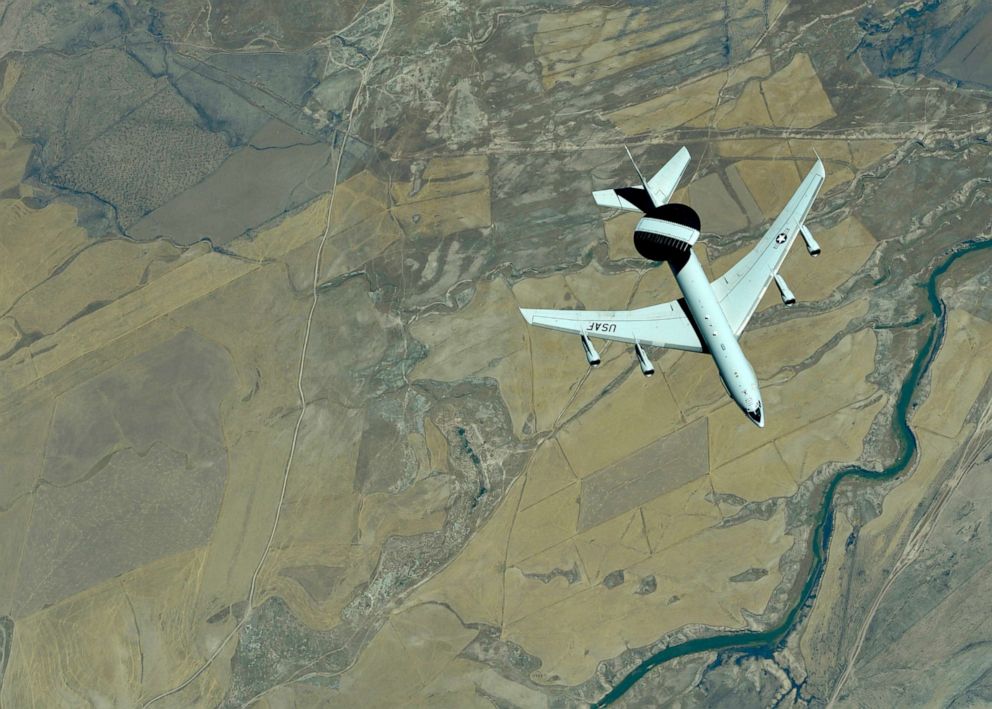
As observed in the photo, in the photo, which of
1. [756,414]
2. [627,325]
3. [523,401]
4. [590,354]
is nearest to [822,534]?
[756,414]

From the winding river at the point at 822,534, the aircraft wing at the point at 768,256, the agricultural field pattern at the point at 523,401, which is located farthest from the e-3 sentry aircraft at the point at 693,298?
the winding river at the point at 822,534

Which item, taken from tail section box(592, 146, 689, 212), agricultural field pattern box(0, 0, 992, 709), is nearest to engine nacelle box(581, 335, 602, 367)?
agricultural field pattern box(0, 0, 992, 709)

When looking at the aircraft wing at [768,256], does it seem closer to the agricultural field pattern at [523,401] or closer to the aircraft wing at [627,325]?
the aircraft wing at [627,325]

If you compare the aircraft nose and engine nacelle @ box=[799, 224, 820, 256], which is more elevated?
engine nacelle @ box=[799, 224, 820, 256]

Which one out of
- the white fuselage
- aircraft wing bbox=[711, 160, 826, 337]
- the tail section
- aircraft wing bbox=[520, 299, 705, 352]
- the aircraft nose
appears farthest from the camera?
the tail section

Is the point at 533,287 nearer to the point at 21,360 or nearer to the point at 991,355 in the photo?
the point at 991,355

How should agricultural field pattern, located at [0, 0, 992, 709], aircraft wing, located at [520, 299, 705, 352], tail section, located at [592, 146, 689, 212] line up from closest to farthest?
aircraft wing, located at [520, 299, 705, 352] < tail section, located at [592, 146, 689, 212] < agricultural field pattern, located at [0, 0, 992, 709]

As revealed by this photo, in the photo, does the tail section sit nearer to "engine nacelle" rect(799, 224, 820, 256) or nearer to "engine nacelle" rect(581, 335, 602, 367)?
"engine nacelle" rect(799, 224, 820, 256)
